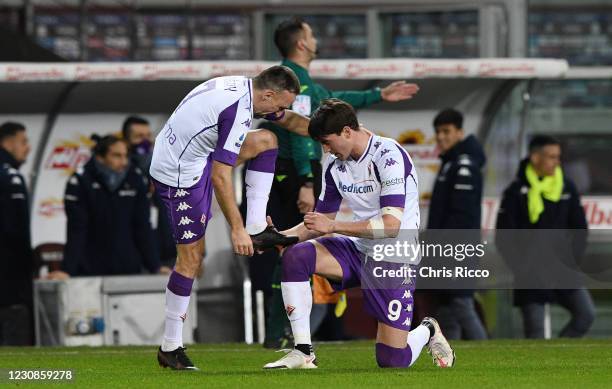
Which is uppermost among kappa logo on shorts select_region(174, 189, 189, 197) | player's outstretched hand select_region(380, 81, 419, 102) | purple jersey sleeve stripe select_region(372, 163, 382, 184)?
player's outstretched hand select_region(380, 81, 419, 102)

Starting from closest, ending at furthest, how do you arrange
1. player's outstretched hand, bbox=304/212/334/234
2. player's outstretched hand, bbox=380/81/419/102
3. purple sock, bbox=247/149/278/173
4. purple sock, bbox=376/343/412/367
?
player's outstretched hand, bbox=304/212/334/234, purple sock, bbox=376/343/412/367, purple sock, bbox=247/149/278/173, player's outstretched hand, bbox=380/81/419/102

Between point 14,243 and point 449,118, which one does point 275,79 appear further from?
point 14,243

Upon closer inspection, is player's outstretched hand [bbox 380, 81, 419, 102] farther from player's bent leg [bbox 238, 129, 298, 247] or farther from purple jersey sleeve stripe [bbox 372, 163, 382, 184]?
purple jersey sleeve stripe [bbox 372, 163, 382, 184]

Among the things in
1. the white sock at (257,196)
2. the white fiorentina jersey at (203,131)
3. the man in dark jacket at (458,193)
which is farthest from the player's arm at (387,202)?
the man in dark jacket at (458,193)

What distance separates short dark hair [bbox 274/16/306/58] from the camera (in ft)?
43.2

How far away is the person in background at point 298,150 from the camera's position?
1313 cm

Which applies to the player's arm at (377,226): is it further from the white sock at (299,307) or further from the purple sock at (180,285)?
the purple sock at (180,285)

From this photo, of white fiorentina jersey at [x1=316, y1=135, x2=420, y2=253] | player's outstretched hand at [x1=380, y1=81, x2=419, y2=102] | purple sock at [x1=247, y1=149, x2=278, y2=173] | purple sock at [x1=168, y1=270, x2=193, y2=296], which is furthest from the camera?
player's outstretched hand at [x1=380, y1=81, x2=419, y2=102]

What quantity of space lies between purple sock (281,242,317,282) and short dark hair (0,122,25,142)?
16.7 feet

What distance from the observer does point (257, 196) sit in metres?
12.0

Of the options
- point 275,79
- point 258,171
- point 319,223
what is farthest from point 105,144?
point 319,223

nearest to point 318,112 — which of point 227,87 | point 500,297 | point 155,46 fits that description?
point 227,87

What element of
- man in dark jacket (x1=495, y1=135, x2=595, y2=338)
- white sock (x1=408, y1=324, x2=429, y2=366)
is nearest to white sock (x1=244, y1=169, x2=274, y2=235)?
white sock (x1=408, y1=324, x2=429, y2=366)

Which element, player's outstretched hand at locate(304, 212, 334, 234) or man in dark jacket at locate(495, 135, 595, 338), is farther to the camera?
man in dark jacket at locate(495, 135, 595, 338)
